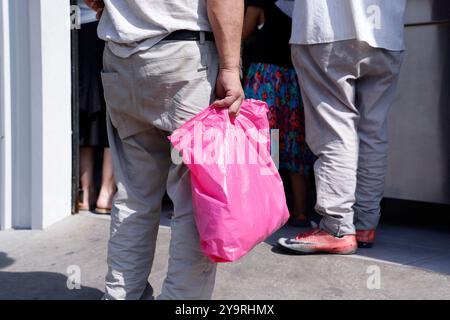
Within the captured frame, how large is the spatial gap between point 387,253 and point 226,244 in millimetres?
1460

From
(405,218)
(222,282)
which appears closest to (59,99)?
(222,282)

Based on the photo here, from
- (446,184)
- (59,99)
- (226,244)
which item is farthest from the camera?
(59,99)

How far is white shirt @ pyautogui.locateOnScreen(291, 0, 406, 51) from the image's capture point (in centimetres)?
332

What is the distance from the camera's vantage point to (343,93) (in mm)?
3408

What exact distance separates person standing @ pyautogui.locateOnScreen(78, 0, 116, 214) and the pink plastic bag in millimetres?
2346

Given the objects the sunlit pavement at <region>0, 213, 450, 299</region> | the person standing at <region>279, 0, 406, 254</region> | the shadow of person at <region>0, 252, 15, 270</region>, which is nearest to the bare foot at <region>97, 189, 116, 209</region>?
the sunlit pavement at <region>0, 213, 450, 299</region>

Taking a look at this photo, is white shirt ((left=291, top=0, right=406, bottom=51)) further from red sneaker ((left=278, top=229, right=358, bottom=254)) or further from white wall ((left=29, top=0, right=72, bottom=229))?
white wall ((left=29, top=0, right=72, bottom=229))

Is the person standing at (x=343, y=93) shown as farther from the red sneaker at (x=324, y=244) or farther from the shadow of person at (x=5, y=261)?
the shadow of person at (x=5, y=261)

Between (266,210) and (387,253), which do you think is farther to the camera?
(387,253)

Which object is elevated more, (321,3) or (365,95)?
(321,3)

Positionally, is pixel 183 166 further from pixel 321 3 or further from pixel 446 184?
pixel 446 184

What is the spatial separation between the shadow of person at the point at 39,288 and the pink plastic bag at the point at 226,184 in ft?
3.28
